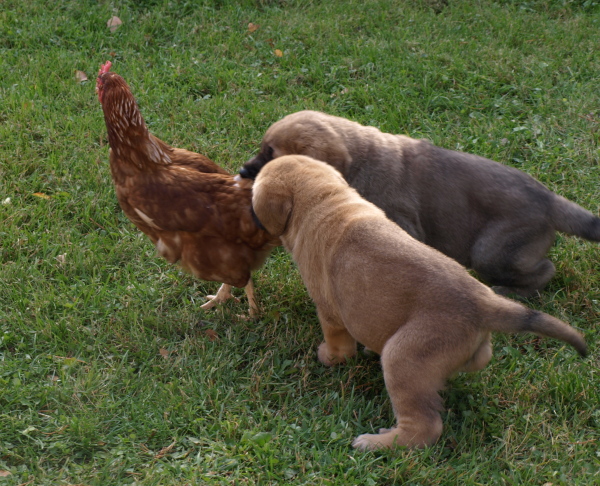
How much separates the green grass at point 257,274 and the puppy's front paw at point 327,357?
9cm

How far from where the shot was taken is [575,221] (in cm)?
455

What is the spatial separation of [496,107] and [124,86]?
3.83 meters

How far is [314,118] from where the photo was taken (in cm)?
493

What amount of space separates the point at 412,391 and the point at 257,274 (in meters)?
2.06

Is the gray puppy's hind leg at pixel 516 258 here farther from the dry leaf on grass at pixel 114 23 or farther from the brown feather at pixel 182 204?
the dry leaf on grass at pixel 114 23

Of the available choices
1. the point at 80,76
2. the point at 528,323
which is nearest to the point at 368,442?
the point at 528,323

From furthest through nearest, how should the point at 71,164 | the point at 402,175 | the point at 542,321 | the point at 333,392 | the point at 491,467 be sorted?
the point at 71,164
the point at 402,175
the point at 333,392
the point at 491,467
the point at 542,321

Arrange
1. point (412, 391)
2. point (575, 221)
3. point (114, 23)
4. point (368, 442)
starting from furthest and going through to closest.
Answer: point (114, 23) → point (575, 221) → point (368, 442) → point (412, 391)

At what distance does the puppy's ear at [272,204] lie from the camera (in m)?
4.01

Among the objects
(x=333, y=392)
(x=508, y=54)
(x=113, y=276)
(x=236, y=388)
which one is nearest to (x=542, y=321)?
(x=333, y=392)

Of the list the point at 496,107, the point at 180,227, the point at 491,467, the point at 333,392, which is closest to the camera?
the point at 491,467

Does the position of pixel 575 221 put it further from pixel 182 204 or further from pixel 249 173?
pixel 182 204

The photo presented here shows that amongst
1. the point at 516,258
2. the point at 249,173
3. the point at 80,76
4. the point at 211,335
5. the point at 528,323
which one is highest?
the point at 528,323

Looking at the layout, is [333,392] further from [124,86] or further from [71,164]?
[71,164]
